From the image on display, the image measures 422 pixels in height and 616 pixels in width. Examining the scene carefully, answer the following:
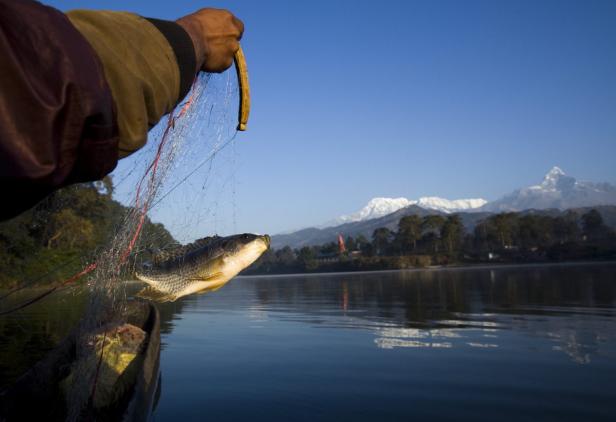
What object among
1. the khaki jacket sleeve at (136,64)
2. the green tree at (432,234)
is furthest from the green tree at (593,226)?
the khaki jacket sleeve at (136,64)

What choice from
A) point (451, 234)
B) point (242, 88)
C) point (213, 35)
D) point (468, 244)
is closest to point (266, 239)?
point (242, 88)

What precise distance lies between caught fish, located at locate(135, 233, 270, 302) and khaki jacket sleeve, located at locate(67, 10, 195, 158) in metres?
2.95

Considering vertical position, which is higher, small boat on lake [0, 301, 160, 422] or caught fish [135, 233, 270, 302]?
caught fish [135, 233, 270, 302]

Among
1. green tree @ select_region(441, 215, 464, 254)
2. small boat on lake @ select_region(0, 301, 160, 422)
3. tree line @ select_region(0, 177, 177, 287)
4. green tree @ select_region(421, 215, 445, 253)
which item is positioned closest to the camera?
small boat on lake @ select_region(0, 301, 160, 422)

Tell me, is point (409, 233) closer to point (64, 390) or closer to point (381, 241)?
point (381, 241)

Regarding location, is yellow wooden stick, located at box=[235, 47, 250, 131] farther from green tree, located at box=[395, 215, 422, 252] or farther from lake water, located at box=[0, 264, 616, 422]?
green tree, located at box=[395, 215, 422, 252]

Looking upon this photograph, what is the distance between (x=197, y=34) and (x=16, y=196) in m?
1.35

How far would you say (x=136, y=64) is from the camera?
165cm

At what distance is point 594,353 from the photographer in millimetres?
12266

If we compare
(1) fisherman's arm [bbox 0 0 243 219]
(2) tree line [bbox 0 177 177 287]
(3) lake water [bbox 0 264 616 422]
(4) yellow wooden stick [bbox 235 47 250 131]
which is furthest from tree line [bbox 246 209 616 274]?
(1) fisherman's arm [bbox 0 0 243 219]

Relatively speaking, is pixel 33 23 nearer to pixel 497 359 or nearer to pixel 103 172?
pixel 103 172

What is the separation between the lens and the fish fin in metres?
5.01

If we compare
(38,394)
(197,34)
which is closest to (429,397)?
(38,394)

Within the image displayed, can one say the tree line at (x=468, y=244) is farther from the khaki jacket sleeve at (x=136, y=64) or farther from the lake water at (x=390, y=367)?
the khaki jacket sleeve at (x=136, y=64)
